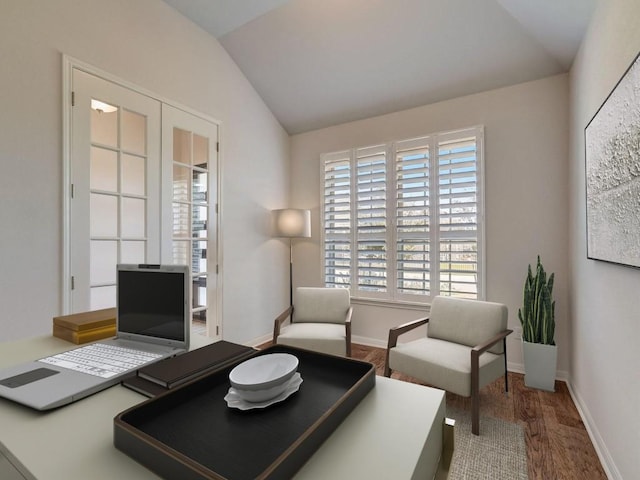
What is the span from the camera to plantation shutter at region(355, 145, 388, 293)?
3.55m

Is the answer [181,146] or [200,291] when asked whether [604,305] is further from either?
[181,146]

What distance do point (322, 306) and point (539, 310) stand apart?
1865 millimetres

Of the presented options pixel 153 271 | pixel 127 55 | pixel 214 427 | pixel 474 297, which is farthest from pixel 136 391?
pixel 474 297

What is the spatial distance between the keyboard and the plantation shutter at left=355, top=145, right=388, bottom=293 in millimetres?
2768

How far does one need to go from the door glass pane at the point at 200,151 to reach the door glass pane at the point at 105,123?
70 centimetres

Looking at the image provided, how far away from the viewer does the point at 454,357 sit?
230cm

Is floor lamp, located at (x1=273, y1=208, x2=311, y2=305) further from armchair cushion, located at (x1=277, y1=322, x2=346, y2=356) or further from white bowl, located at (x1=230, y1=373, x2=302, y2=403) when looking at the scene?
white bowl, located at (x1=230, y1=373, x2=302, y2=403)

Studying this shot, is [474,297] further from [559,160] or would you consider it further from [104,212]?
[104,212]

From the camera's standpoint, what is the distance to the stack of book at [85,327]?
1300 millimetres

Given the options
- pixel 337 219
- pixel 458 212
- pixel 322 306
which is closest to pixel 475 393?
pixel 322 306

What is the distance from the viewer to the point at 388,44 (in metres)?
2.91

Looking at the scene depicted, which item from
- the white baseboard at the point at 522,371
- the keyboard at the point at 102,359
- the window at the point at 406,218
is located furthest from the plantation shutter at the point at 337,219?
the keyboard at the point at 102,359

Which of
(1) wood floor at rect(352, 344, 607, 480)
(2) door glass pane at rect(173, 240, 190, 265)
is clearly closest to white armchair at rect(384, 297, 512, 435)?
(1) wood floor at rect(352, 344, 607, 480)

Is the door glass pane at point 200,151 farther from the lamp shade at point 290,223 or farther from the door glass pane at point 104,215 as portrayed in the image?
the lamp shade at point 290,223
